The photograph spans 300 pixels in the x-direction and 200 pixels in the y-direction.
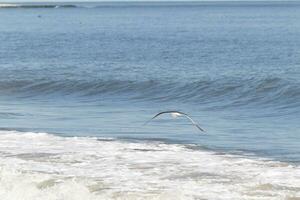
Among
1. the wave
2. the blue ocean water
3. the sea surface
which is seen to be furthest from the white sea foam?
the wave

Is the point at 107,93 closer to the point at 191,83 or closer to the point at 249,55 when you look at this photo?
the point at 191,83

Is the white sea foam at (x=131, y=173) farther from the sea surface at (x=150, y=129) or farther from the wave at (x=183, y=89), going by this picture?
the wave at (x=183, y=89)

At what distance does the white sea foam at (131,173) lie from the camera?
1143 centimetres

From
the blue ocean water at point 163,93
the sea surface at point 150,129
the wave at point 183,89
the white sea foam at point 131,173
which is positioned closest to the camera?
the white sea foam at point 131,173

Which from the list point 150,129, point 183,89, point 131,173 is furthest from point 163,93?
point 131,173

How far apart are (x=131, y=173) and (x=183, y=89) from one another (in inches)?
638

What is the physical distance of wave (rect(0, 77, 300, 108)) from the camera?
2617cm

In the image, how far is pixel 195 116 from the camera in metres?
22.0

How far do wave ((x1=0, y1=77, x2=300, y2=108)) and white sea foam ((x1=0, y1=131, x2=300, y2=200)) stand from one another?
9.96m

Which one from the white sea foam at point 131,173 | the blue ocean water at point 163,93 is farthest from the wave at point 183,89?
the white sea foam at point 131,173

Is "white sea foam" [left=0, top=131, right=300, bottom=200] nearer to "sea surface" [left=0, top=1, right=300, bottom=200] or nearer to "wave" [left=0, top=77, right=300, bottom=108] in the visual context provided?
"sea surface" [left=0, top=1, right=300, bottom=200]

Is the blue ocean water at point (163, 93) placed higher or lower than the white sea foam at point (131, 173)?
higher

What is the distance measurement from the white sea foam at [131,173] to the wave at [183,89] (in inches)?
392

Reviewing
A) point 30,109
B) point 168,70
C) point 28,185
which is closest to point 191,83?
point 168,70
